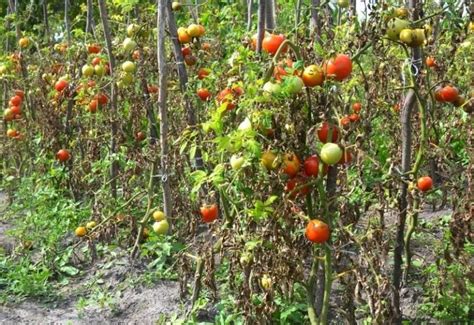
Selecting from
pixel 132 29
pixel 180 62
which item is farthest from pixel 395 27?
pixel 132 29

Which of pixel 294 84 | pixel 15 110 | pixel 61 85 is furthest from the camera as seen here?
pixel 15 110

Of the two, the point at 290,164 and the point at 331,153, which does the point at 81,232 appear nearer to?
the point at 290,164

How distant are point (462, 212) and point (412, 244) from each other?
32.4 inches

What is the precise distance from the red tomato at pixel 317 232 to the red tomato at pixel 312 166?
0.15m

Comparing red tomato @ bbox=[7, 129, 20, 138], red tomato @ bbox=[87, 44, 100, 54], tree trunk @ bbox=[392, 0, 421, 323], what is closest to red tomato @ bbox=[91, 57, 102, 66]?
red tomato @ bbox=[87, 44, 100, 54]

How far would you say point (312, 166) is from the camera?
6.39ft

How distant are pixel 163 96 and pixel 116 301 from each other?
1.01 m

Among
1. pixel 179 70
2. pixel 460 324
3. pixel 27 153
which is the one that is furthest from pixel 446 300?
pixel 27 153

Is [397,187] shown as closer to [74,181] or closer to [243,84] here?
[243,84]

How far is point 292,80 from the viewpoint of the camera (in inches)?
71.7

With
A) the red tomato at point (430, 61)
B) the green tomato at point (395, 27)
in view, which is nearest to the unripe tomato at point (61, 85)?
the red tomato at point (430, 61)

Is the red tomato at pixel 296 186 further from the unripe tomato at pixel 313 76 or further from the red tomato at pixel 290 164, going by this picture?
the unripe tomato at pixel 313 76

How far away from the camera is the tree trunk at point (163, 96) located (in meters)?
3.05

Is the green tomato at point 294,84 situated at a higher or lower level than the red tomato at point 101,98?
higher
